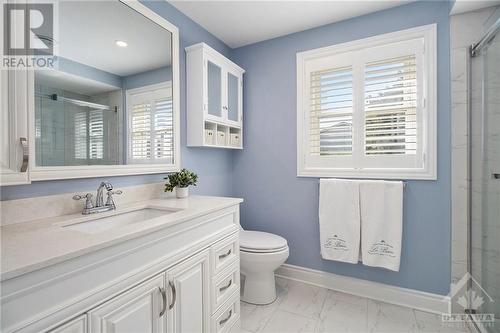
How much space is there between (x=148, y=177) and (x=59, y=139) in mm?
590

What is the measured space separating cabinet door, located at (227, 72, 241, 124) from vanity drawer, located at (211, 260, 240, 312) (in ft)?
4.36

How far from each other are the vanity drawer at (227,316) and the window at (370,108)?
123 centimetres

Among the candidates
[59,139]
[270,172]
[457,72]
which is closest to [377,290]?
[270,172]

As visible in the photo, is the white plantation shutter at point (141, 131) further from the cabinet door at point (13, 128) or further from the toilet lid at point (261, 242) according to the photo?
the toilet lid at point (261, 242)

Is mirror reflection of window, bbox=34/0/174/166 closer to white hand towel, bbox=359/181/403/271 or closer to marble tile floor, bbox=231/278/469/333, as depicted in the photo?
marble tile floor, bbox=231/278/469/333

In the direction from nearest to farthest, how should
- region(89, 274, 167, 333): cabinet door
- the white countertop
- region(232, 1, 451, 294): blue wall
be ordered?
the white countertop
region(89, 274, 167, 333): cabinet door
region(232, 1, 451, 294): blue wall

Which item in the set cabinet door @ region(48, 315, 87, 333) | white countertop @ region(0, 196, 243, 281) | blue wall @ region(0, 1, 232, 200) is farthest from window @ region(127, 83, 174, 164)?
cabinet door @ region(48, 315, 87, 333)

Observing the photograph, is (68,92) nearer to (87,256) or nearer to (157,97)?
(157,97)

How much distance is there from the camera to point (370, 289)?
2021 mm

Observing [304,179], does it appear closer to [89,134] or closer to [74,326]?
[89,134]

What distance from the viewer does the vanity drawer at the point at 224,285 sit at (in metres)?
1.40

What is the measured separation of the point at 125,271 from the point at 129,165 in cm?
81

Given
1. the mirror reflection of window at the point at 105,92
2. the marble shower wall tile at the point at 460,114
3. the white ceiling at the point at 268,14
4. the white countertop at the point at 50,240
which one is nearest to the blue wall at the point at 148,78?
the mirror reflection of window at the point at 105,92

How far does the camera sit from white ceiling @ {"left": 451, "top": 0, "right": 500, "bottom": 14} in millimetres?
1614
